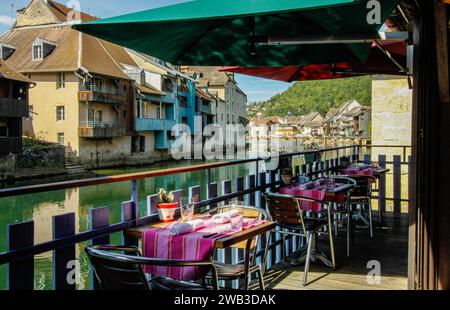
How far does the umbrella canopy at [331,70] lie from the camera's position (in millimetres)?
4137

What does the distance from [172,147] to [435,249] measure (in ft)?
129

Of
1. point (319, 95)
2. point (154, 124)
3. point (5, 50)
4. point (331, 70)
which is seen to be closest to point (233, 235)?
point (331, 70)

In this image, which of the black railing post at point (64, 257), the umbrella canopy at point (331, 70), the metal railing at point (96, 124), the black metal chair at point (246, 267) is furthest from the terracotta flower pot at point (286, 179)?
the metal railing at point (96, 124)

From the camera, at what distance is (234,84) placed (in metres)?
63.9

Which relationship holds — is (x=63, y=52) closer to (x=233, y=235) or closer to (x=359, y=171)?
(x=359, y=171)

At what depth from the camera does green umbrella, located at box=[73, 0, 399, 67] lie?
1.82 metres

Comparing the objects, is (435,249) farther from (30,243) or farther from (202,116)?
(202,116)

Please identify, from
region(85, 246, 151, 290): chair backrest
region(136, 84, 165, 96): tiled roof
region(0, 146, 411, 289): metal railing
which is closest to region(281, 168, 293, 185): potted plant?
region(0, 146, 411, 289): metal railing

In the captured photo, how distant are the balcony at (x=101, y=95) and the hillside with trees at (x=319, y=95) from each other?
1802 inches

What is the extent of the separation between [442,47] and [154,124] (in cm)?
3578

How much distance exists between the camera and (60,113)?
3183 cm

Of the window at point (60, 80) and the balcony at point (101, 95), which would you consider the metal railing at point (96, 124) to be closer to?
the balcony at point (101, 95)

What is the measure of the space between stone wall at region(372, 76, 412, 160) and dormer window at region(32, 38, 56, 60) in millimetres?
29857

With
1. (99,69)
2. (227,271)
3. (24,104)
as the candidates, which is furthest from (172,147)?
(227,271)
